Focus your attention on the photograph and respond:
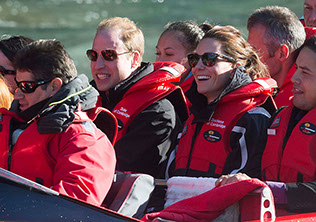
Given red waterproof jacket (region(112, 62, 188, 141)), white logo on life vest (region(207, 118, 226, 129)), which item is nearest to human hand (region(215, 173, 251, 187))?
white logo on life vest (region(207, 118, 226, 129))

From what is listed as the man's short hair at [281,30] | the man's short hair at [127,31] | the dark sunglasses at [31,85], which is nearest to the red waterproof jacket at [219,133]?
the man's short hair at [281,30]

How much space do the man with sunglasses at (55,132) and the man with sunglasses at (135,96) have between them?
0.54 m

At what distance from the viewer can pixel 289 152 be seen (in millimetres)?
2600

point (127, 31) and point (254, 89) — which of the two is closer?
point (254, 89)

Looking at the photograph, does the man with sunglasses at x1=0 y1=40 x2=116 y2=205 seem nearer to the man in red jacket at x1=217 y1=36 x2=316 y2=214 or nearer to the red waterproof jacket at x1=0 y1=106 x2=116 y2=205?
the red waterproof jacket at x1=0 y1=106 x2=116 y2=205

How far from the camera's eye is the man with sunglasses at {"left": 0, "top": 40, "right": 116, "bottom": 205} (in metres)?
2.24

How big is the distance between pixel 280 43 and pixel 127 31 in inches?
40.7

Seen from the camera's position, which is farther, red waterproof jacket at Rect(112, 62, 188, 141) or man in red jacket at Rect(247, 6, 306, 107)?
man in red jacket at Rect(247, 6, 306, 107)

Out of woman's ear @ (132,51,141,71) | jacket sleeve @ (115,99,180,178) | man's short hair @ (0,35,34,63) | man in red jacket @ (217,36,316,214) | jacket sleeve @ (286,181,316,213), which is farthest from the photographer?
man's short hair @ (0,35,34,63)

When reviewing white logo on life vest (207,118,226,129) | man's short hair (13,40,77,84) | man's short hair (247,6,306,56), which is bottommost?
white logo on life vest (207,118,226,129)

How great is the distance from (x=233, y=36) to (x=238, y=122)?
56 centimetres

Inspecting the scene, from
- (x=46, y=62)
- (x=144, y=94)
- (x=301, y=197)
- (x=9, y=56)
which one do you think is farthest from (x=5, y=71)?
(x=301, y=197)

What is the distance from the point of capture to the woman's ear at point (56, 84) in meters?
2.53

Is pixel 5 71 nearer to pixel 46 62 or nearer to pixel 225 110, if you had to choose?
pixel 46 62
